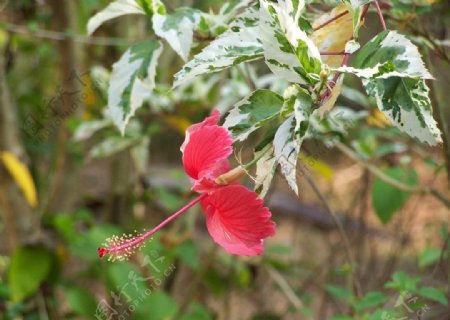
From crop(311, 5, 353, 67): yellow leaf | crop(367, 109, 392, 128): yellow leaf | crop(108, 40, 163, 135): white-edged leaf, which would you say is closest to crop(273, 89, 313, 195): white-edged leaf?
crop(311, 5, 353, 67): yellow leaf

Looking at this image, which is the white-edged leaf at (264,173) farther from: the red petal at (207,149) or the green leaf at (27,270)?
the green leaf at (27,270)

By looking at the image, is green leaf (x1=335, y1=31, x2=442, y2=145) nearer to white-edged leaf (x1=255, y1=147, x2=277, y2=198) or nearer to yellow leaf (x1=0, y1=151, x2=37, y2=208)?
white-edged leaf (x1=255, y1=147, x2=277, y2=198)

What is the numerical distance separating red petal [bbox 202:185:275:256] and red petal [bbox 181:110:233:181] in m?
0.02

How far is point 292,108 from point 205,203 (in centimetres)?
10

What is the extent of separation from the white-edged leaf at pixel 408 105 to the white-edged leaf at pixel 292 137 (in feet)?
0.18

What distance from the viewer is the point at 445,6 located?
3.34 ft

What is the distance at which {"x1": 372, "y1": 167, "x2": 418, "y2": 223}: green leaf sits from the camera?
1.21 metres

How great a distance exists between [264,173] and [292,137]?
4 cm

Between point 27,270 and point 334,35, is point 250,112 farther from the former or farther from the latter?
point 27,270

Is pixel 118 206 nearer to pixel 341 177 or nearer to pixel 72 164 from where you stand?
pixel 72 164

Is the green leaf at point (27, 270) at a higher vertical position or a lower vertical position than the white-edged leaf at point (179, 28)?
lower

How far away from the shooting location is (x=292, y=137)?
1.62 feet

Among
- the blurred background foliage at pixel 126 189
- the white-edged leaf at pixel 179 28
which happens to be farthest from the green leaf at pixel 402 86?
the blurred background foliage at pixel 126 189

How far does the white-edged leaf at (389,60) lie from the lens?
48 centimetres
